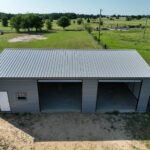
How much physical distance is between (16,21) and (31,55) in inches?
1955

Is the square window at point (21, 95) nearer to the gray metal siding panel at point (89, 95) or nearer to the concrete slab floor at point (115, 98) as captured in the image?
the gray metal siding panel at point (89, 95)

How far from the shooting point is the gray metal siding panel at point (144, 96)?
13.1 m

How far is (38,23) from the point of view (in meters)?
62.4

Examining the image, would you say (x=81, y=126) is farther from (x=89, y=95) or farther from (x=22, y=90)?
(x=22, y=90)

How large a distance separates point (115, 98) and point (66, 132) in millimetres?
5926

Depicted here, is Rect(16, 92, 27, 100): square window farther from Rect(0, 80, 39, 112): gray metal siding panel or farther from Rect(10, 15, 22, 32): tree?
Rect(10, 15, 22, 32): tree

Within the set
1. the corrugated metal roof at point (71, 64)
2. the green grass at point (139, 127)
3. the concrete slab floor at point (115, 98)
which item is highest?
the corrugated metal roof at point (71, 64)

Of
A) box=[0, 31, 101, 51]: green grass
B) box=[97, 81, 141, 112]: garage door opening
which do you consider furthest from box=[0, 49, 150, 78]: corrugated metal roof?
box=[0, 31, 101, 51]: green grass

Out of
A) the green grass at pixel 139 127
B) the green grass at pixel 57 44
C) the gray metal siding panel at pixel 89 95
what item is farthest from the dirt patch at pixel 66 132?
the green grass at pixel 57 44

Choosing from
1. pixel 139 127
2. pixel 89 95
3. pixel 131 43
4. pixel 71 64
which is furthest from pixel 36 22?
pixel 139 127

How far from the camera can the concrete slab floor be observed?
46.5 feet

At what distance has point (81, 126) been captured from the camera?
12.2 meters

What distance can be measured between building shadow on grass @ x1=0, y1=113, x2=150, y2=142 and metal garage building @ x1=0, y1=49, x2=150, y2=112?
0.69 m

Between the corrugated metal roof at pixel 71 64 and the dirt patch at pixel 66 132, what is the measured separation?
3.17 m
